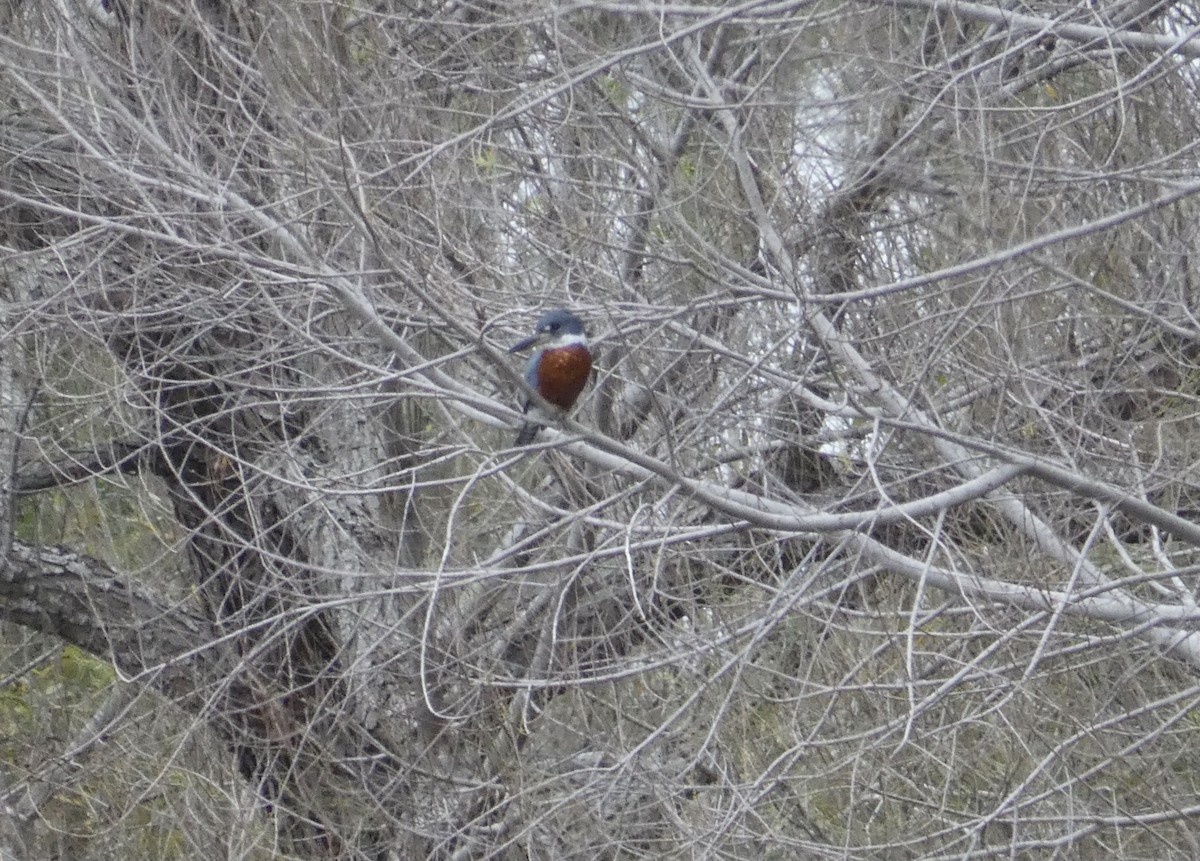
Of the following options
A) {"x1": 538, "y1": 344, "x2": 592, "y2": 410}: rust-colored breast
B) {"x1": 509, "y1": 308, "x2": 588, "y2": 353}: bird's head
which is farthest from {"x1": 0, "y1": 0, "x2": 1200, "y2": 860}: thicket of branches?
{"x1": 538, "y1": 344, "x2": 592, "y2": 410}: rust-colored breast

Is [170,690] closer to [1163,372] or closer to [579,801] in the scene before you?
[579,801]

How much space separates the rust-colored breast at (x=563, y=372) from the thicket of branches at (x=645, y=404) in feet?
0.55

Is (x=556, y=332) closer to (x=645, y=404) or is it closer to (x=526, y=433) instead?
(x=526, y=433)

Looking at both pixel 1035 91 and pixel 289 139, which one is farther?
pixel 1035 91

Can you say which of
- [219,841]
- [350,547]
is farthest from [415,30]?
[219,841]

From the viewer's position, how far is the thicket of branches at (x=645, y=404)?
14.8 feet

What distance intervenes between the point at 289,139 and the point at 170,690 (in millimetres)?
3308

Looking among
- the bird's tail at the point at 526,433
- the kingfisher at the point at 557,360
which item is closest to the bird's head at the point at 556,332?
the kingfisher at the point at 557,360

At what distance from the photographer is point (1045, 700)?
5078 mm

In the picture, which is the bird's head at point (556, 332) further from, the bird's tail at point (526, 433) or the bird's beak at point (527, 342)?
the bird's tail at point (526, 433)

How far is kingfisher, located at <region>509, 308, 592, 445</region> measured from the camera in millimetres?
5285

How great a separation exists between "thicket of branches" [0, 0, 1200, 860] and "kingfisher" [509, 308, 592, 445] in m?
0.08

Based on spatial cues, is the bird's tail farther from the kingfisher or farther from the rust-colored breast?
the rust-colored breast

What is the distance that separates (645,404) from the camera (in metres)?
6.47
